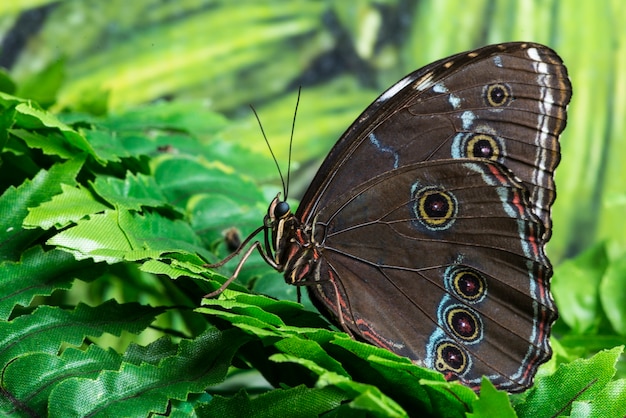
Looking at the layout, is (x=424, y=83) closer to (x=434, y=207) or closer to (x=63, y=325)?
(x=434, y=207)

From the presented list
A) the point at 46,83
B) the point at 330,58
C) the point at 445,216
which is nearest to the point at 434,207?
the point at 445,216

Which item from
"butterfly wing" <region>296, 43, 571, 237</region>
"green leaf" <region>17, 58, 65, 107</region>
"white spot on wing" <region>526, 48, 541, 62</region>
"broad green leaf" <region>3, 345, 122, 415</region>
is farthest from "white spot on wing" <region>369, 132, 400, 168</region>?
"green leaf" <region>17, 58, 65, 107</region>

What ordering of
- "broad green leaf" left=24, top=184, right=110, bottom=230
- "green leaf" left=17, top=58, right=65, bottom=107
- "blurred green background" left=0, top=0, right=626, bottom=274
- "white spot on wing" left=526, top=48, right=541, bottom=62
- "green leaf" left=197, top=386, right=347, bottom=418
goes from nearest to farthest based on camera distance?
"green leaf" left=197, top=386, right=347, bottom=418, "broad green leaf" left=24, top=184, right=110, bottom=230, "white spot on wing" left=526, top=48, right=541, bottom=62, "green leaf" left=17, top=58, right=65, bottom=107, "blurred green background" left=0, top=0, right=626, bottom=274

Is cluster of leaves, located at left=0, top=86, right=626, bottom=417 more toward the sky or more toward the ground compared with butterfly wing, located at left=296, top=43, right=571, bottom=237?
more toward the ground

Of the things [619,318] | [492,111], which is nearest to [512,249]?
[492,111]

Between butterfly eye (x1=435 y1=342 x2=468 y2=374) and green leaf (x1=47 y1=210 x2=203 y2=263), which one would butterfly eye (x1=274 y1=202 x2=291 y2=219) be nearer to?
green leaf (x1=47 y1=210 x2=203 y2=263)

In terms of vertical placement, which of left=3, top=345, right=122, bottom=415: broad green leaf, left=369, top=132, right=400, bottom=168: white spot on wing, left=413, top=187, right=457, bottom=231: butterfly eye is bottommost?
left=3, top=345, right=122, bottom=415: broad green leaf
